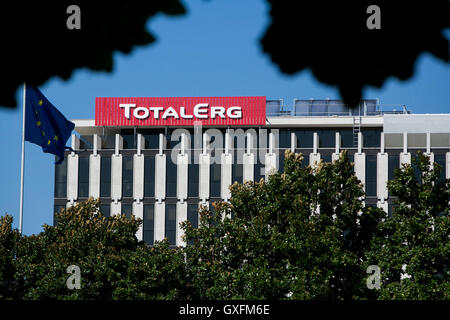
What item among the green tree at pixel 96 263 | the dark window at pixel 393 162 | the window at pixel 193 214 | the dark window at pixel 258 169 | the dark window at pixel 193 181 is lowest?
the green tree at pixel 96 263

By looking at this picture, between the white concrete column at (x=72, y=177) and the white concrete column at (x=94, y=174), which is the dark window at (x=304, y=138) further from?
the white concrete column at (x=72, y=177)

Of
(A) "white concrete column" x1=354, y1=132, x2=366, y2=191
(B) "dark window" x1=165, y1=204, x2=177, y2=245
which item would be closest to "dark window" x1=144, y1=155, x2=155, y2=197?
(B) "dark window" x1=165, y1=204, x2=177, y2=245

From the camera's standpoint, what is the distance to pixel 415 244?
4488cm

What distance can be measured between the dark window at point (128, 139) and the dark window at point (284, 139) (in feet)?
45.2

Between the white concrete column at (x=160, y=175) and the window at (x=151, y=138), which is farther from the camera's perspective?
the window at (x=151, y=138)

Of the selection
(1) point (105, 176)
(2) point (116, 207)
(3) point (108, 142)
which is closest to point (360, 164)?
(2) point (116, 207)

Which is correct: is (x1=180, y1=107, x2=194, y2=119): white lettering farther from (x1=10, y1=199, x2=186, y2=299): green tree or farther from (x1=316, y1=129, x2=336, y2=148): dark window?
(x1=10, y1=199, x2=186, y2=299): green tree

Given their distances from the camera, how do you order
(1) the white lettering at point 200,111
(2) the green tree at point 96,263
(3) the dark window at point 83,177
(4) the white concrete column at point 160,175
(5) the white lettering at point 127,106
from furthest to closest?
(5) the white lettering at point 127,106, (3) the dark window at point 83,177, (1) the white lettering at point 200,111, (4) the white concrete column at point 160,175, (2) the green tree at point 96,263

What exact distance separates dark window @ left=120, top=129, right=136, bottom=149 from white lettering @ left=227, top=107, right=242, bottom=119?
31.3 feet

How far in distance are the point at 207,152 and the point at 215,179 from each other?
2.58m

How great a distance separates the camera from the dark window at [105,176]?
80.4m

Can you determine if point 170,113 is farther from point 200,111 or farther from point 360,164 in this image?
point 360,164

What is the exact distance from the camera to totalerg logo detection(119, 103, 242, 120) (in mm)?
79875

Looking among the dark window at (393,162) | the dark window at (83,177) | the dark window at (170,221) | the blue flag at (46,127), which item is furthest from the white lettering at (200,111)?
the blue flag at (46,127)
